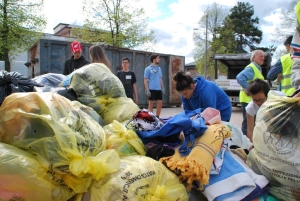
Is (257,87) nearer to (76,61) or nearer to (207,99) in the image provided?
(207,99)

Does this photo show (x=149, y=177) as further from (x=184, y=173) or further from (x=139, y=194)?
(x=184, y=173)

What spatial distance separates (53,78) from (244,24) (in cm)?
3887

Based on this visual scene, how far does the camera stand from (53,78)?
264 cm

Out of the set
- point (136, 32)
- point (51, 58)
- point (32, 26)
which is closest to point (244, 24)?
point (136, 32)

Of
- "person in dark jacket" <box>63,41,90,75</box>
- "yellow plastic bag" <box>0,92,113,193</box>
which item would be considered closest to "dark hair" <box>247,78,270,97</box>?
"yellow plastic bag" <box>0,92,113,193</box>

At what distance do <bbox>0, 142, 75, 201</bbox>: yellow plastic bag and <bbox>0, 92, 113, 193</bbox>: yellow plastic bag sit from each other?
1.7 inches

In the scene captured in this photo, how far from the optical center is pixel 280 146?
1631mm

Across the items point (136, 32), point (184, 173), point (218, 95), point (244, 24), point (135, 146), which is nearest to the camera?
point (184, 173)

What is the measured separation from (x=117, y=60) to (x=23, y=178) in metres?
8.10

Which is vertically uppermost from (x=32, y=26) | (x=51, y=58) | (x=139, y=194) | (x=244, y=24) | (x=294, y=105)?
(x=244, y=24)

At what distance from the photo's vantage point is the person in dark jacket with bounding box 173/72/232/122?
279 centimetres

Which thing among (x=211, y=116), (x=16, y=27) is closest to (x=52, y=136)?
(x=211, y=116)

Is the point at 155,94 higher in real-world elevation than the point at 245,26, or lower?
lower

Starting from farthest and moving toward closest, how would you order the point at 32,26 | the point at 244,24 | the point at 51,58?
the point at 244,24
the point at 32,26
the point at 51,58
